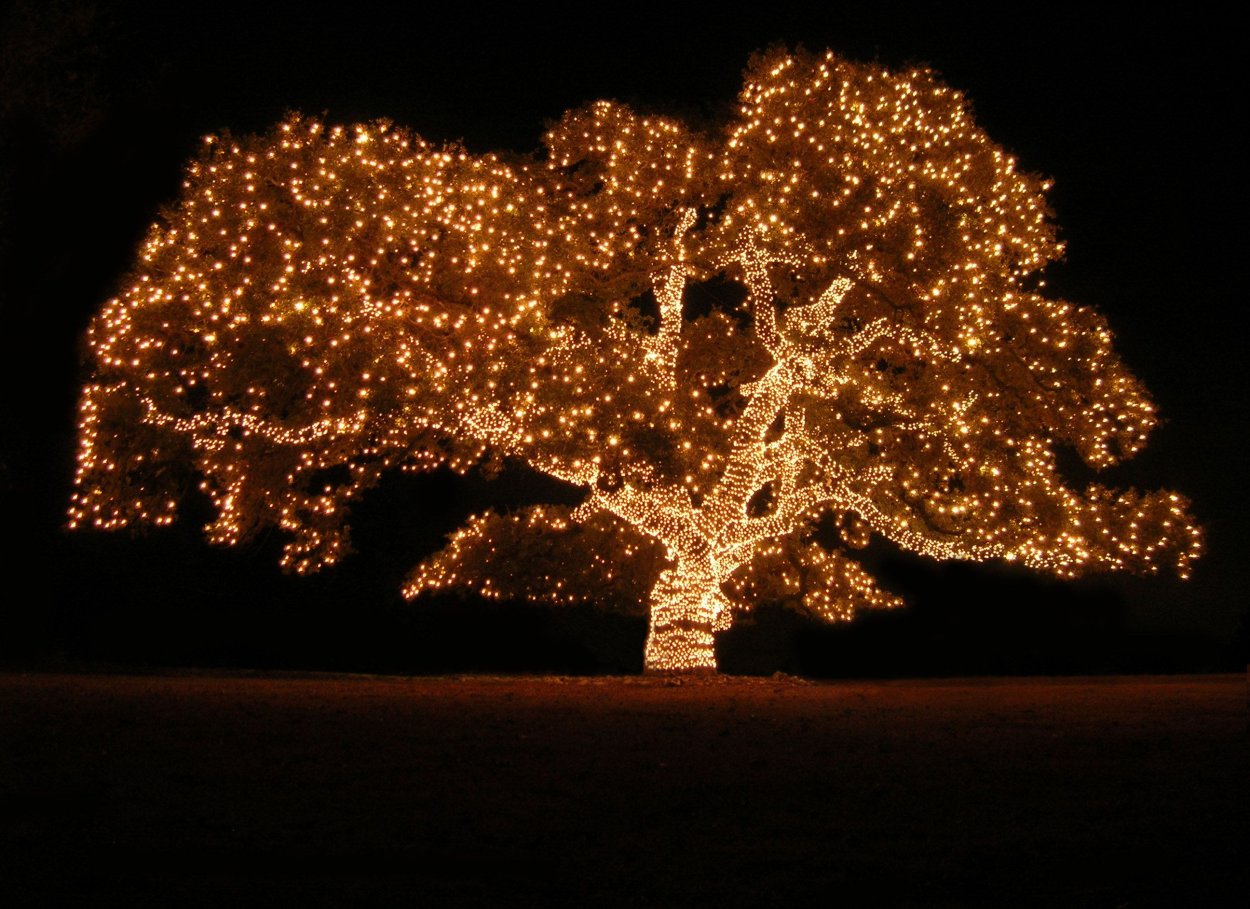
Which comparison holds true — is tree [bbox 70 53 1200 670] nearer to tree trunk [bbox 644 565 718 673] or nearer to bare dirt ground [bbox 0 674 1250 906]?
tree trunk [bbox 644 565 718 673]

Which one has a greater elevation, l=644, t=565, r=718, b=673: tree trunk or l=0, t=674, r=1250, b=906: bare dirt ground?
l=644, t=565, r=718, b=673: tree trunk

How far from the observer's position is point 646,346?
15977mm

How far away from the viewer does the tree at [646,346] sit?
13969 mm

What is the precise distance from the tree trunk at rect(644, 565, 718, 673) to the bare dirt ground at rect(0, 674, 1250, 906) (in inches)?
262

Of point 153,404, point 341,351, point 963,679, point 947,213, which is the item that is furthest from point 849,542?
point 153,404

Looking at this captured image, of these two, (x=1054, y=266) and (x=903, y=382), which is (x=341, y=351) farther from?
(x=1054, y=266)

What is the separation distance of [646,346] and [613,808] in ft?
34.8

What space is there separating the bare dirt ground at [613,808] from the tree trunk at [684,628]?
666 cm

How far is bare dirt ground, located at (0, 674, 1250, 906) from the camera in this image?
4.57 m

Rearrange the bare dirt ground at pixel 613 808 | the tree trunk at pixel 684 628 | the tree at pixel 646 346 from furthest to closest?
the tree trunk at pixel 684 628 < the tree at pixel 646 346 < the bare dirt ground at pixel 613 808

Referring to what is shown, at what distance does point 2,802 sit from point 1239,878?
5.02 m

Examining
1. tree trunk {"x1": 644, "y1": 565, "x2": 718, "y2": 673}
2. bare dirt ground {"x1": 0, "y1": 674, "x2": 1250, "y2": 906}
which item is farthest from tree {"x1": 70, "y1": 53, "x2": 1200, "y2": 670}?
bare dirt ground {"x1": 0, "y1": 674, "x2": 1250, "y2": 906}

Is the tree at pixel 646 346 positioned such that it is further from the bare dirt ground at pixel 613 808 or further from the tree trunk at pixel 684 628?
the bare dirt ground at pixel 613 808

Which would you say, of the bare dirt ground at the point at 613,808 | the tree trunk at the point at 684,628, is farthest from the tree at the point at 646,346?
the bare dirt ground at the point at 613,808
